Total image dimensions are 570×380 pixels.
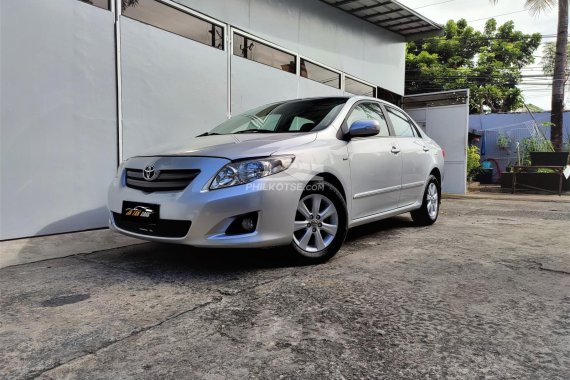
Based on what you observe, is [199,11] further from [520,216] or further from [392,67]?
[392,67]

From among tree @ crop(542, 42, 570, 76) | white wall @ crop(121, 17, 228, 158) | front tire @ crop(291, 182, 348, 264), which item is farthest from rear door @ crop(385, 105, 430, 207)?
tree @ crop(542, 42, 570, 76)

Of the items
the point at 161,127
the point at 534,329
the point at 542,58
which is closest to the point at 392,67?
the point at 161,127

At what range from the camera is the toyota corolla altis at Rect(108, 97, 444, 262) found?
3002mm

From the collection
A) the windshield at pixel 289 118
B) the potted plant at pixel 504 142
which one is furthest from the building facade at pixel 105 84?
the potted plant at pixel 504 142

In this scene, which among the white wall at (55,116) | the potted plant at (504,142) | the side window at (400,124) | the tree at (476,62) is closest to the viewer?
the white wall at (55,116)

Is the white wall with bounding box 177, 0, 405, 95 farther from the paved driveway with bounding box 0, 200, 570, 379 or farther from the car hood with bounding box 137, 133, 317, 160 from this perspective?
the paved driveway with bounding box 0, 200, 570, 379

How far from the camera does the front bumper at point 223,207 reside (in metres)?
2.96

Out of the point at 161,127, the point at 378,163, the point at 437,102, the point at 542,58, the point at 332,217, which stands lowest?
the point at 332,217

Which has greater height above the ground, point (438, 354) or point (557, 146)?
point (557, 146)

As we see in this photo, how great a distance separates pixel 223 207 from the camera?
2951mm

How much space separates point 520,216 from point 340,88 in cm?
486

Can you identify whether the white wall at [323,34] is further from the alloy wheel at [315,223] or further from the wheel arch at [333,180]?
A: the alloy wheel at [315,223]

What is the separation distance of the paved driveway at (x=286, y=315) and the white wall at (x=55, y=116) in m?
1.13

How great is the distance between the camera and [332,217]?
3604 millimetres
